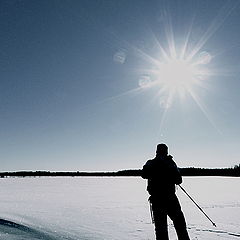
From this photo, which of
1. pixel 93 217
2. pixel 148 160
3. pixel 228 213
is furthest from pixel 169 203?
pixel 228 213

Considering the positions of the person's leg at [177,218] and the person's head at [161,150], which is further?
the person's head at [161,150]

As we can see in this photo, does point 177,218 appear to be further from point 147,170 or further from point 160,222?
point 147,170

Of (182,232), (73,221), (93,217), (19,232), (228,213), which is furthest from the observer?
(228,213)

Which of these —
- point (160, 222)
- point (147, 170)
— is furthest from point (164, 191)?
point (160, 222)

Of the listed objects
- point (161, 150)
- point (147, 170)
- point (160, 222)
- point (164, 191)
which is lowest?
point (160, 222)

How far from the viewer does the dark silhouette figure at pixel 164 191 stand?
22.3 ft

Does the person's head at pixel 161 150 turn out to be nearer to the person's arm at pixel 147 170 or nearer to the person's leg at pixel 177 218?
the person's arm at pixel 147 170

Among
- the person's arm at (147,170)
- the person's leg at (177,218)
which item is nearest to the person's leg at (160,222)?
the person's leg at (177,218)

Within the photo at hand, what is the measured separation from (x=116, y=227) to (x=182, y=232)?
4326 millimetres

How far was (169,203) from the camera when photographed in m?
6.79

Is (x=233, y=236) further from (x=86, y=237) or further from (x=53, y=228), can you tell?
(x=53, y=228)

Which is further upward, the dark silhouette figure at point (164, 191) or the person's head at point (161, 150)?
the person's head at point (161, 150)

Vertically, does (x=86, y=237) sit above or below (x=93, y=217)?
below

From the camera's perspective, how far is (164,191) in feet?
22.4
